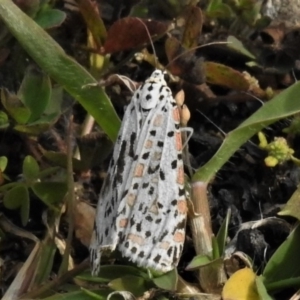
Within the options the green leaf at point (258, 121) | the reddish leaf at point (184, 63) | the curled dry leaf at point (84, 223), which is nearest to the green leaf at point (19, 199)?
the curled dry leaf at point (84, 223)

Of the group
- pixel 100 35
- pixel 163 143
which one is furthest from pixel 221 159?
pixel 100 35

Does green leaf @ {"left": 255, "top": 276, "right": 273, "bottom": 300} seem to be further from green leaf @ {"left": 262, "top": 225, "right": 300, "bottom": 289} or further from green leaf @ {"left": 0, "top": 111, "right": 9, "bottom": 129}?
green leaf @ {"left": 0, "top": 111, "right": 9, "bottom": 129}

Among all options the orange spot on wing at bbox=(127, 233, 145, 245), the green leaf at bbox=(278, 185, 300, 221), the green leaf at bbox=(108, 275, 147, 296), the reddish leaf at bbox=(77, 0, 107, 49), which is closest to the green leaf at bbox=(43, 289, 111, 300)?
the green leaf at bbox=(108, 275, 147, 296)

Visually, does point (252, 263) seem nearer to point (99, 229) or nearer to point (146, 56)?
point (99, 229)

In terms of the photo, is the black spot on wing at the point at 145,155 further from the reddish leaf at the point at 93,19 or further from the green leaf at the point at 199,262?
the reddish leaf at the point at 93,19

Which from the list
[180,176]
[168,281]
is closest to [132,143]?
[180,176]
